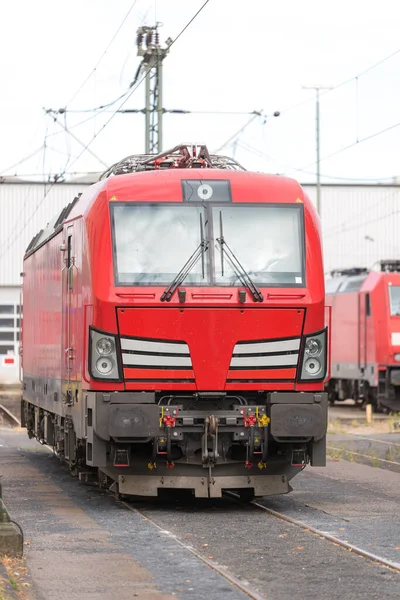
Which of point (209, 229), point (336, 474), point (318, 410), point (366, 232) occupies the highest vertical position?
point (366, 232)

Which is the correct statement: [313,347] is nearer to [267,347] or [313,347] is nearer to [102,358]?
[267,347]

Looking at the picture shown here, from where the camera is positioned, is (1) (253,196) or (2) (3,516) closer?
(2) (3,516)

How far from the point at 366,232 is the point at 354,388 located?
25.5m

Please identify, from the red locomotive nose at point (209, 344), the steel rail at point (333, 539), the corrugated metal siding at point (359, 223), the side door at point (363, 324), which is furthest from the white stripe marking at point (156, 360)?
the corrugated metal siding at point (359, 223)

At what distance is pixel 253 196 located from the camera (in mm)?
13352

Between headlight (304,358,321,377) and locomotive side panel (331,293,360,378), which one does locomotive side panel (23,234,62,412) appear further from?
locomotive side panel (331,293,360,378)

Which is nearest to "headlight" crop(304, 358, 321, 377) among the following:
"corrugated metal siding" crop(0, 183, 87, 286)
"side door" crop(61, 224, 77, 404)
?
"side door" crop(61, 224, 77, 404)

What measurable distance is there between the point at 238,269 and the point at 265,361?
957mm

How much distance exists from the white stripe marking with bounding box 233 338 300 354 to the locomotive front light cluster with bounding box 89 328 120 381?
121 cm

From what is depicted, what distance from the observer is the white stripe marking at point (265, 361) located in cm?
1293

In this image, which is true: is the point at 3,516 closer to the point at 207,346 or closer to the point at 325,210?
the point at 207,346

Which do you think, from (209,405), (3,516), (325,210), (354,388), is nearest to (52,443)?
(209,405)

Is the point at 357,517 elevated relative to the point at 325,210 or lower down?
lower down

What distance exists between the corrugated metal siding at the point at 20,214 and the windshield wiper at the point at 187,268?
45.7m
